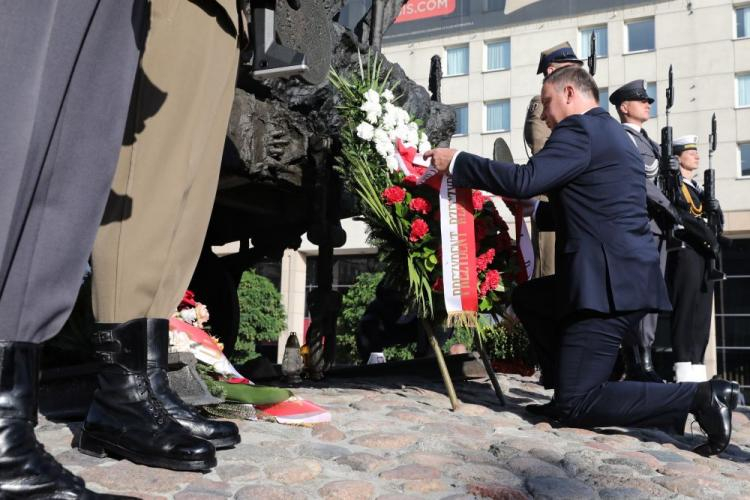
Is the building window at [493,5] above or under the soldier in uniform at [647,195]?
above

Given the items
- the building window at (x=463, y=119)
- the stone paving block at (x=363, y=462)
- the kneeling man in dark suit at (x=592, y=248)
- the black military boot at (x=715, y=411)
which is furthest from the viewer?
the building window at (x=463, y=119)

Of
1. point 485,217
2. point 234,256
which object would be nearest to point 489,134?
point 234,256

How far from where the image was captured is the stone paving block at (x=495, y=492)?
2180 mm

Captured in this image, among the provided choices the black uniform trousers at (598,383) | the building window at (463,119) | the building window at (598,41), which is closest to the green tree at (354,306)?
the building window at (463,119)

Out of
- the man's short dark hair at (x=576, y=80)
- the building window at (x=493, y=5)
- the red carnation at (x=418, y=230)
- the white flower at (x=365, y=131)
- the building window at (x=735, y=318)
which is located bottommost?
the building window at (x=735, y=318)

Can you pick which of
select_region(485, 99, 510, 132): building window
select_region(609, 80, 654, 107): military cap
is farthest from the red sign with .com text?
select_region(609, 80, 654, 107): military cap

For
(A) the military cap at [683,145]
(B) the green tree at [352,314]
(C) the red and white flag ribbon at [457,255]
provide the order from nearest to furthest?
(C) the red and white flag ribbon at [457,255]
(A) the military cap at [683,145]
(B) the green tree at [352,314]

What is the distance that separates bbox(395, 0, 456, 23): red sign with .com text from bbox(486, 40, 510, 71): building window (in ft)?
7.12

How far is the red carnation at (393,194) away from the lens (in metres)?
4.04

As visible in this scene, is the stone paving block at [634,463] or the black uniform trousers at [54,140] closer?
the black uniform trousers at [54,140]

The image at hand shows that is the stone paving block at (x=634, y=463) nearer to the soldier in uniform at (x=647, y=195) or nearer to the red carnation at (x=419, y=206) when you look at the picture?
the red carnation at (x=419, y=206)

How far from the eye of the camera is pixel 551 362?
4141mm

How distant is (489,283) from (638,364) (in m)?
1.75

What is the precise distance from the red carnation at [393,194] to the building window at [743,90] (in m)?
22.7
